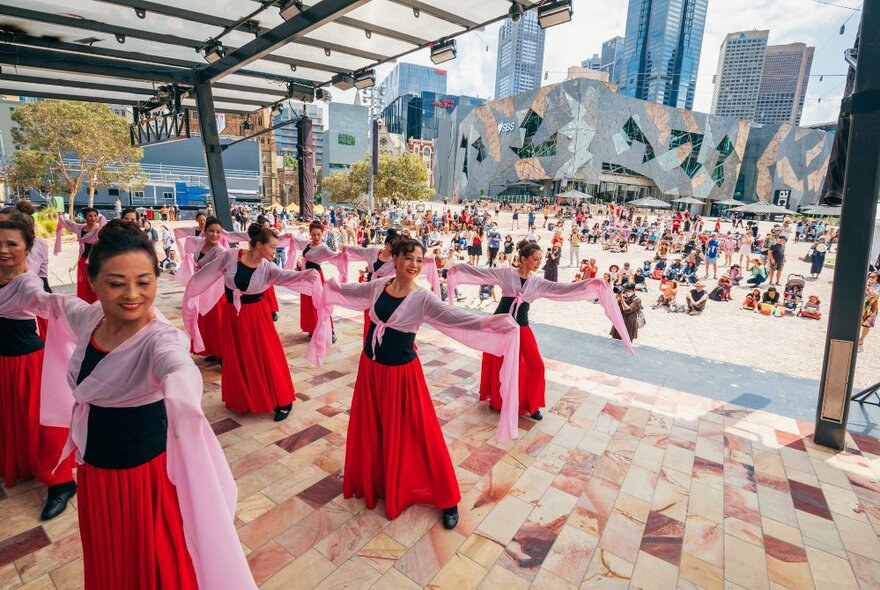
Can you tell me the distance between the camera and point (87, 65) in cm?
657

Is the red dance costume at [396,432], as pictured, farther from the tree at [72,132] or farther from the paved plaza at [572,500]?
the tree at [72,132]

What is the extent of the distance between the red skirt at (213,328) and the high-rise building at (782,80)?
181816 millimetres

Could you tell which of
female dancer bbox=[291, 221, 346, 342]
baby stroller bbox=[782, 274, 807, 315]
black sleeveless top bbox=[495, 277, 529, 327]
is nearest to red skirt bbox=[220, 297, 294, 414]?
female dancer bbox=[291, 221, 346, 342]

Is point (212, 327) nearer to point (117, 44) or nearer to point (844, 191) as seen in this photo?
point (117, 44)

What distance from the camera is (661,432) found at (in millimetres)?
4555

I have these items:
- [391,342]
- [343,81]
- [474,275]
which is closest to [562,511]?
[391,342]

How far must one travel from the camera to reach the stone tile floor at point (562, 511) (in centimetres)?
267

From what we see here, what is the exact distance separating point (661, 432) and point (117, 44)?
935 centimetres

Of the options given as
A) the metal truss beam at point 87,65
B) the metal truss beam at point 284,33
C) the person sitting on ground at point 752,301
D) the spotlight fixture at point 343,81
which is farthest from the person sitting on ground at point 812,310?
the metal truss beam at point 87,65

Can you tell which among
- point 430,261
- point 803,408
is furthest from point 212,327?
point 803,408

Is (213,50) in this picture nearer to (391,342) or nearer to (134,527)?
(391,342)

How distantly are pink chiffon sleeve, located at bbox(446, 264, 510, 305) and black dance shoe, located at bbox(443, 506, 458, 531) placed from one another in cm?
213

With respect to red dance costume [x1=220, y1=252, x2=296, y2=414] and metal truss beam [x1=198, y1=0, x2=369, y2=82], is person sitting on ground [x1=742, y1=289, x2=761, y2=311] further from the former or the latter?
red dance costume [x1=220, y1=252, x2=296, y2=414]

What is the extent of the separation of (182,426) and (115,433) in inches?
22.9
